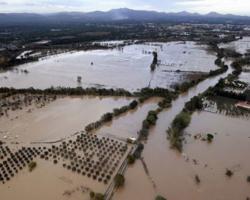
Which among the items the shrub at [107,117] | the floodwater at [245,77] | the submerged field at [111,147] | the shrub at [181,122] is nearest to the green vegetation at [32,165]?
the submerged field at [111,147]

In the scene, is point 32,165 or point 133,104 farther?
point 133,104

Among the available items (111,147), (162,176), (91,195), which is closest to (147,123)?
(111,147)

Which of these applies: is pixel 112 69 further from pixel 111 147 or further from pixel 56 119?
pixel 111 147

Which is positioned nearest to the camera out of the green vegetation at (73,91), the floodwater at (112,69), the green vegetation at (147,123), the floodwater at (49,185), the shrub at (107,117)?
the floodwater at (49,185)

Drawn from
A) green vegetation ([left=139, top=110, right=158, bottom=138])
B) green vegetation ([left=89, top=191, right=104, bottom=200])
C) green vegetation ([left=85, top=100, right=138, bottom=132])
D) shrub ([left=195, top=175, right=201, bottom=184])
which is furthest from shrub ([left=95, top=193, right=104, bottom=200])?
green vegetation ([left=85, top=100, right=138, bottom=132])

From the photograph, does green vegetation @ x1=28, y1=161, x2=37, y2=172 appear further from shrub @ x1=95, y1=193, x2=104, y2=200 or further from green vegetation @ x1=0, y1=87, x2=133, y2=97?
green vegetation @ x1=0, y1=87, x2=133, y2=97

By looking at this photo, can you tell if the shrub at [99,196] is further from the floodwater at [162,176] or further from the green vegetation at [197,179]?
→ the green vegetation at [197,179]

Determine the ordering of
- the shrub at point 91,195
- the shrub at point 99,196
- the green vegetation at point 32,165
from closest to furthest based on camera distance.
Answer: the shrub at point 99,196 < the shrub at point 91,195 < the green vegetation at point 32,165
